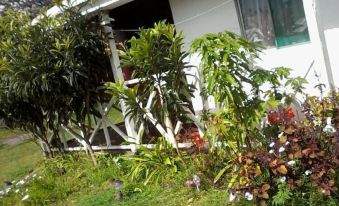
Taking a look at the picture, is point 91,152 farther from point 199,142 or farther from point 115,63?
point 199,142

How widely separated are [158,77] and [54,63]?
2.05m

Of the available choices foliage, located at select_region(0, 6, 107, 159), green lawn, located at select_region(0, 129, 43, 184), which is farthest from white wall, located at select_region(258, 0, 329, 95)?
green lawn, located at select_region(0, 129, 43, 184)

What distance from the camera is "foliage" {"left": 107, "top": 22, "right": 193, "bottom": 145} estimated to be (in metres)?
5.83

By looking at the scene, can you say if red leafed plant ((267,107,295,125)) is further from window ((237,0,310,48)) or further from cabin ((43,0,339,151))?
window ((237,0,310,48))

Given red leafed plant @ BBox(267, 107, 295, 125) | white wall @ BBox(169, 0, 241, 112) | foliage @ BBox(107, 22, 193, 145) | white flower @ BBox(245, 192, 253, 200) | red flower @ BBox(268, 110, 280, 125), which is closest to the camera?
white flower @ BBox(245, 192, 253, 200)

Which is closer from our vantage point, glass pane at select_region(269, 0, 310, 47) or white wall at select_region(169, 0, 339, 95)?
white wall at select_region(169, 0, 339, 95)

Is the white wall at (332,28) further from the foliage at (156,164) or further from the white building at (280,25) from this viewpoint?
the foliage at (156,164)

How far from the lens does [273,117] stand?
4.87 m

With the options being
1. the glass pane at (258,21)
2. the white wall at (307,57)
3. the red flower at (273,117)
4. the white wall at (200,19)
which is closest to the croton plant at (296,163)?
the red flower at (273,117)

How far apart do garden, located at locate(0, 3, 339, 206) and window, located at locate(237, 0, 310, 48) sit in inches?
30.6

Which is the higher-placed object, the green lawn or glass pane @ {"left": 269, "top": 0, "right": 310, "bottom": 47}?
glass pane @ {"left": 269, "top": 0, "right": 310, "bottom": 47}

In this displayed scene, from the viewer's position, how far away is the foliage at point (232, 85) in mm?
4559

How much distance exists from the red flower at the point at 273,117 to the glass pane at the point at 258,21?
6.24ft

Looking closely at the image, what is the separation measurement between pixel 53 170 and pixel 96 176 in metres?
1.61
